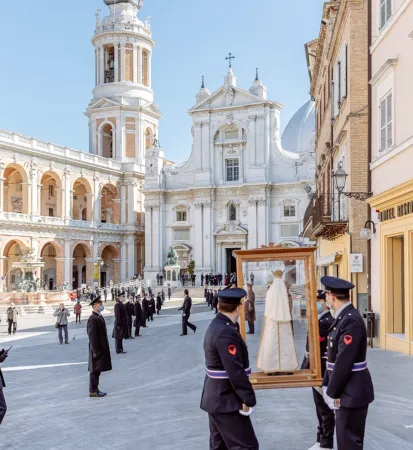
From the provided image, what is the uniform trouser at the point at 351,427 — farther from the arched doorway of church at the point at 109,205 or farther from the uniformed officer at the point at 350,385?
the arched doorway of church at the point at 109,205

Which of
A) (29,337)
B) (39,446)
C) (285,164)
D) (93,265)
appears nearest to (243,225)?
(285,164)

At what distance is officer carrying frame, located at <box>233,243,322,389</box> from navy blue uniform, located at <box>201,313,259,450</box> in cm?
172

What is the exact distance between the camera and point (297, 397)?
1028 centimetres

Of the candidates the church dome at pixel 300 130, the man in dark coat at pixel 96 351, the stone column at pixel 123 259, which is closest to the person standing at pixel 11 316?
the man in dark coat at pixel 96 351

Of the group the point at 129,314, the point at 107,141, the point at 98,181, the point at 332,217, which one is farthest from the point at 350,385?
the point at 107,141

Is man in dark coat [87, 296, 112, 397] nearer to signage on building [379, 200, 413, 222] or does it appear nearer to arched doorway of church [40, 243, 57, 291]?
signage on building [379, 200, 413, 222]

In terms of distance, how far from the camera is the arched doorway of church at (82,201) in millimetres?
57372

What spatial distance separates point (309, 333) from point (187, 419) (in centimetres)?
247

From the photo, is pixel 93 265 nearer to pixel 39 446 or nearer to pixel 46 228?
pixel 46 228

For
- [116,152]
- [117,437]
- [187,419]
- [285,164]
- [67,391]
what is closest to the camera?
[117,437]

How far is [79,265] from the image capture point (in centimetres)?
5931

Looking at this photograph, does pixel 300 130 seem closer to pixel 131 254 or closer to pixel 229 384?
pixel 131 254

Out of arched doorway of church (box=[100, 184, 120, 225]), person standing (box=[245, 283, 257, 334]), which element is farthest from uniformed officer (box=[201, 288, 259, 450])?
arched doorway of church (box=[100, 184, 120, 225])

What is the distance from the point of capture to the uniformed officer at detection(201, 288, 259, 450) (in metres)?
5.34
